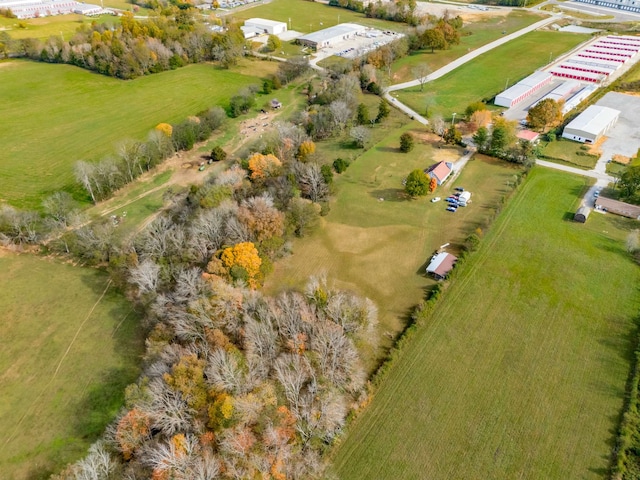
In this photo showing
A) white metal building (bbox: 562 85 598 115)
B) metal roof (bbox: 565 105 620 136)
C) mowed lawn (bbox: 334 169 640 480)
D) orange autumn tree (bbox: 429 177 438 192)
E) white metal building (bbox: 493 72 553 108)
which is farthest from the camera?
white metal building (bbox: 493 72 553 108)

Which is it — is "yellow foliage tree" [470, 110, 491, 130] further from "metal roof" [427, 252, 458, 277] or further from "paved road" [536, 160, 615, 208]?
"metal roof" [427, 252, 458, 277]

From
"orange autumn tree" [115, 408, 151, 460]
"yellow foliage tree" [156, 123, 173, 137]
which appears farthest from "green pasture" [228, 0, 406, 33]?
"orange autumn tree" [115, 408, 151, 460]

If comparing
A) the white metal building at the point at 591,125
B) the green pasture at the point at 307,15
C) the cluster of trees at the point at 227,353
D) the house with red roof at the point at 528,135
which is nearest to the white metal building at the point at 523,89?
the house with red roof at the point at 528,135

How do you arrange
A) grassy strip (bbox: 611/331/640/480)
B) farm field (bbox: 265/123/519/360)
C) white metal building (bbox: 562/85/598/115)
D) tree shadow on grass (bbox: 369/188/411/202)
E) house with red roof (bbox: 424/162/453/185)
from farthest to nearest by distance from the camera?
white metal building (bbox: 562/85/598/115)
house with red roof (bbox: 424/162/453/185)
tree shadow on grass (bbox: 369/188/411/202)
farm field (bbox: 265/123/519/360)
grassy strip (bbox: 611/331/640/480)

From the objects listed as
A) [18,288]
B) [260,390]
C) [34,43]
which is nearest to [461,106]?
[260,390]

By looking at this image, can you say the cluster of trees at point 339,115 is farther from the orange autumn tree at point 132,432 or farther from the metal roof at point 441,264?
the orange autumn tree at point 132,432

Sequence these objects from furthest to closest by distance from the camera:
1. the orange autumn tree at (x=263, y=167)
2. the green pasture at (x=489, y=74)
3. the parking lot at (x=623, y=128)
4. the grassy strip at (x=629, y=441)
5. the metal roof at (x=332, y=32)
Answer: the metal roof at (x=332, y=32), the green pasture at (x=489, y=74), the parking lot at (x=623, y=128), the orange autumn tree at (x=263, y=167), the grassy strip at (x=629, y=441)
